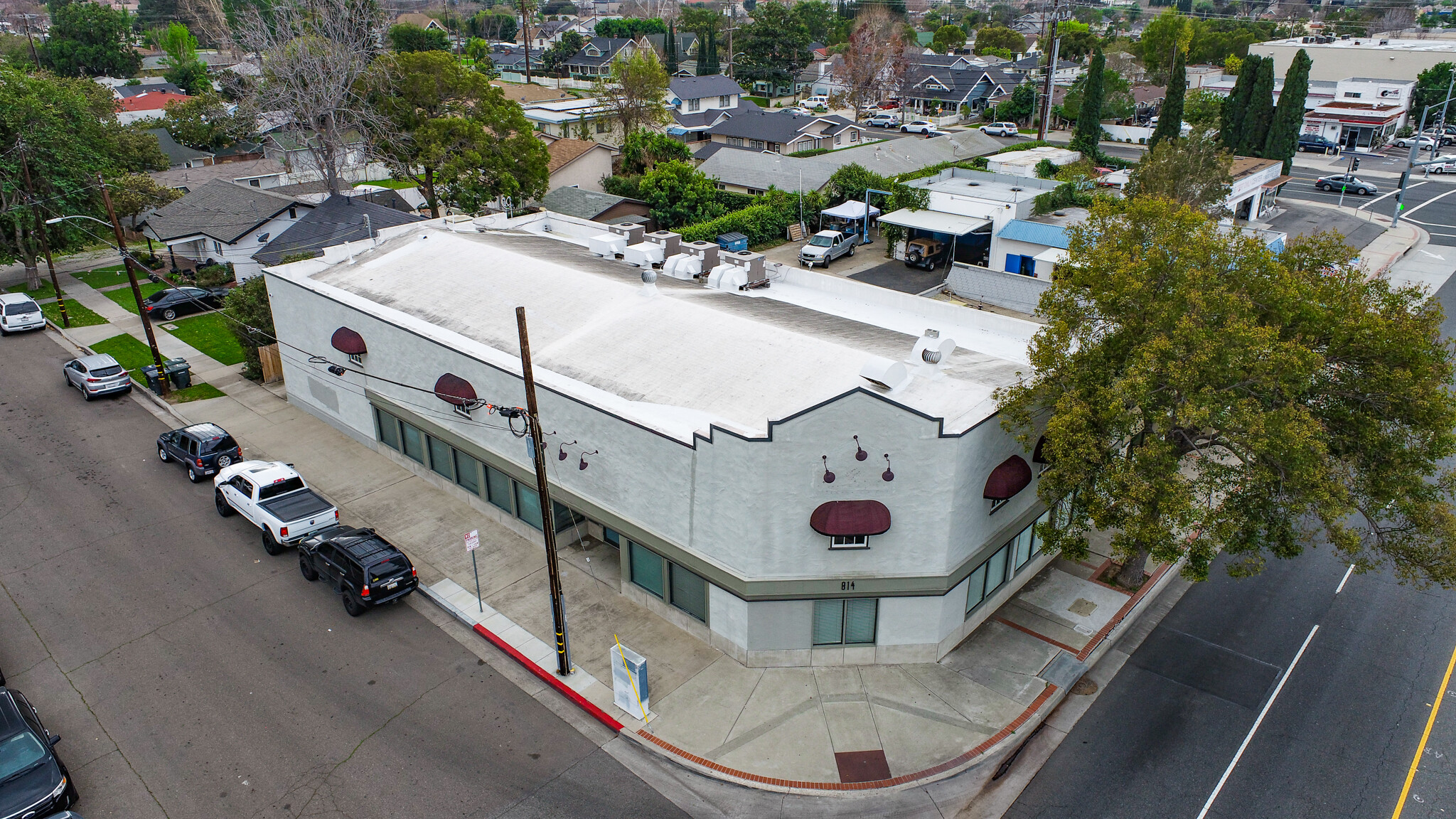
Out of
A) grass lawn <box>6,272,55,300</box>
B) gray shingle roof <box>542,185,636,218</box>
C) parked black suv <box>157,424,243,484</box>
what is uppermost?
gray shingle roof <box>542,185,636,218</box>

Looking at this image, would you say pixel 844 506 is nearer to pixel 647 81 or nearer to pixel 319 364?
pixel 319 364

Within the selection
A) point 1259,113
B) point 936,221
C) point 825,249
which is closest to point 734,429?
point 825,249

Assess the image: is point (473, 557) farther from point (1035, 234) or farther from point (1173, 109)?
point (1173, 109)

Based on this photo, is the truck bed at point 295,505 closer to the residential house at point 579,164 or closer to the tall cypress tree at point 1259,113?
the residential house at point 579,164

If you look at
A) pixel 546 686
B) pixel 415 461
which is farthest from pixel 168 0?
pixel 546 686

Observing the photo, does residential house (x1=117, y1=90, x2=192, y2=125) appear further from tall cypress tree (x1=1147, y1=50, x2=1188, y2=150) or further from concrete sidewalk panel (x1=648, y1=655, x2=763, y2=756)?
concrete sidewalk panel (x1=648, y1=655, x2=763, y2=756)

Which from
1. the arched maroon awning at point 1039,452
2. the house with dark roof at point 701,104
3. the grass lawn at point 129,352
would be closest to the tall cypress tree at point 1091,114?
the house with dark roof at point 701,104

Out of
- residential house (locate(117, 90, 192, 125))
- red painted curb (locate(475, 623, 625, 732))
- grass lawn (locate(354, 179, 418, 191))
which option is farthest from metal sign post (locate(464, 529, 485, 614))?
residential house (locate(117, 90, 192, 125))
